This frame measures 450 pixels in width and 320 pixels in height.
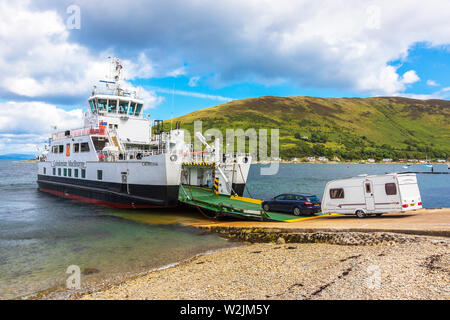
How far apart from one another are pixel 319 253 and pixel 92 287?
7.92 meters

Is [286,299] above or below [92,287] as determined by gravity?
above

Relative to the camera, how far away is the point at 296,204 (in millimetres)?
17953

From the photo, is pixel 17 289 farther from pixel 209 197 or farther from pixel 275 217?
pixel 209 197

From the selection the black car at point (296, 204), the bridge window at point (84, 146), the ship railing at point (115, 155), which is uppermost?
the bridge window at point (84, 146)

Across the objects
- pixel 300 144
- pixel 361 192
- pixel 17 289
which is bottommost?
pixel 17 289

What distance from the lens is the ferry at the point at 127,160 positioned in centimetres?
2216

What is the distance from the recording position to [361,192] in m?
15.7

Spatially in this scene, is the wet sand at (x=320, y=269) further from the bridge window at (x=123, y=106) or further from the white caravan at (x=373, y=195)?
the bridge window at (x=123, y=106)

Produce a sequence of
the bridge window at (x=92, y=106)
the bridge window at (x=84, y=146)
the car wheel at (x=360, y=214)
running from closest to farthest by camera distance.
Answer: the car wheel at (x=360, y=214) < the bridge window at (x=84, y=146) < the bridge window at (x=92, y=106)

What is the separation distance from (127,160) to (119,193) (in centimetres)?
342

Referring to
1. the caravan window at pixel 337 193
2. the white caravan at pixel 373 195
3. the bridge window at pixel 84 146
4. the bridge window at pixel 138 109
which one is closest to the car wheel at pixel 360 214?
the white caravan at pixel 373 195

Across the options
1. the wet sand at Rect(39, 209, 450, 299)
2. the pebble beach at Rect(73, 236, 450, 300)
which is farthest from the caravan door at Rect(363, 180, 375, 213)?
the pebble beach at Rect(73, 236, 450, 300)

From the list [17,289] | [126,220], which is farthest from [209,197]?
[17,289]

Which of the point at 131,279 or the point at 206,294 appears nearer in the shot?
the point at 206,294
